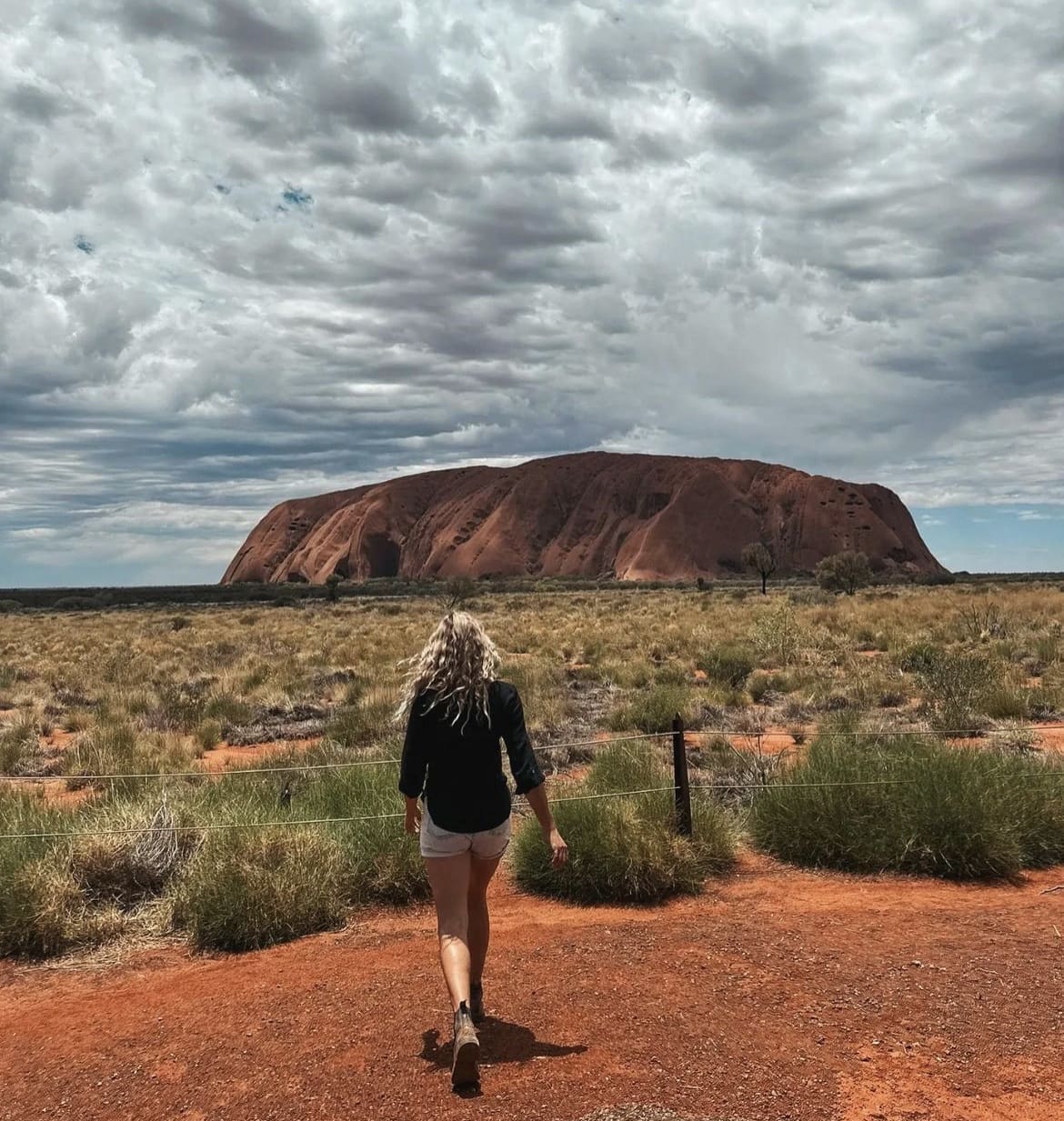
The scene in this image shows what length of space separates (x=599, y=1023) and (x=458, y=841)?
3.97 feet

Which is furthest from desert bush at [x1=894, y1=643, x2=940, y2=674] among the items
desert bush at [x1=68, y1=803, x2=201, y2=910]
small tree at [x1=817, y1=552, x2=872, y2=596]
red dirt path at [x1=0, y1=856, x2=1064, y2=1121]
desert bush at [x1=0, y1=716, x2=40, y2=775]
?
small tree at [x1=817, y1=552, x2=872, y2=596]

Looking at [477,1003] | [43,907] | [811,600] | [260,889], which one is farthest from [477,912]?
[811,600]

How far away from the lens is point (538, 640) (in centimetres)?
2544

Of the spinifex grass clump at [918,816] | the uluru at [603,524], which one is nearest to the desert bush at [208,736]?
the spinifex grass clump at [918,816]

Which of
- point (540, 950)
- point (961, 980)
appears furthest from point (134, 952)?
point (961, 980)

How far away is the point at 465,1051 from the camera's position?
374 centimetres

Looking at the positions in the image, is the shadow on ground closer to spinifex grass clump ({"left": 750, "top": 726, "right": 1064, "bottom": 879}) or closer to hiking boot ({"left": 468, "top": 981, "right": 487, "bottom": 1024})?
hiking boot ({"left": 468, "top": 981, "right": 487, "bottom": 1024})

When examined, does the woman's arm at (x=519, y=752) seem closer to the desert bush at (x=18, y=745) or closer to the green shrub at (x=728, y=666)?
the desert bush at (x=18, y=745)

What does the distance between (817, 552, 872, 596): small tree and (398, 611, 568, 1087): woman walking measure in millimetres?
40961

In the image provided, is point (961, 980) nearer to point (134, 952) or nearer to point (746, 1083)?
point (746, 1083)

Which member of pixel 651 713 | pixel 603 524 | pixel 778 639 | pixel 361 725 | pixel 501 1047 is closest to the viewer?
pixel 501 1047

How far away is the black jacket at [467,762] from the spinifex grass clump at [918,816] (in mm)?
4059

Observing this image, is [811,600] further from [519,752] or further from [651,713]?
[519,752]

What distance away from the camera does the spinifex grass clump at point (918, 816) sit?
698 centimetres
